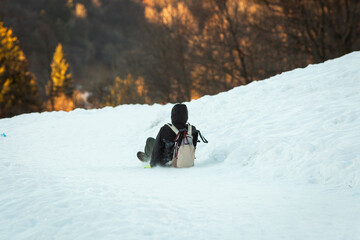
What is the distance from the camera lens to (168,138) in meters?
5.46

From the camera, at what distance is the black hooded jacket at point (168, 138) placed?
542 cm

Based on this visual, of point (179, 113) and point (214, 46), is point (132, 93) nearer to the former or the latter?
point (214, 46)

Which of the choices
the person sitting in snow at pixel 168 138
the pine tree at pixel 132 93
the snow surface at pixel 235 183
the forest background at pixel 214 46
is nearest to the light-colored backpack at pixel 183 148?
the person sitting in snow at pixel 168 138

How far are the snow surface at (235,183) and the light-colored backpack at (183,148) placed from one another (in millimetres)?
316

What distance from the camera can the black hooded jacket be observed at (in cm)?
542

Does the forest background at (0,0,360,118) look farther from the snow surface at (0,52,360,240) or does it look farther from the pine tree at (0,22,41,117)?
the snow surface at (0,52,360,240)

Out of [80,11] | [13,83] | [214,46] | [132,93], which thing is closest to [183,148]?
[214,46]

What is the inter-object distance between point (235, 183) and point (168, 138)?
168 centimetres

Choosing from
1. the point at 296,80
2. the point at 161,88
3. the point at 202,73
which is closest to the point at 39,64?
the point at 161,88

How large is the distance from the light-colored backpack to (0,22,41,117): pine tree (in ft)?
78.6

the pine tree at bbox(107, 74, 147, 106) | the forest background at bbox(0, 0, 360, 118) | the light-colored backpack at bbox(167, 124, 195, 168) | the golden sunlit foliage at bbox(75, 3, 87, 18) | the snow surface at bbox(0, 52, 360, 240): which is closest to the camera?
the snow surface at bbox(0, 52, 360, 240)

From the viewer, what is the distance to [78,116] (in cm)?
1331

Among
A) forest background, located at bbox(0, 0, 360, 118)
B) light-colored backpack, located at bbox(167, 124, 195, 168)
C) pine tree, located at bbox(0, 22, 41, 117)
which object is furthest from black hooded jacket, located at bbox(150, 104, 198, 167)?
pine tree, located at bbox(0, 22, 41, 117)

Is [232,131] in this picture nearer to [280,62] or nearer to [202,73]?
[280,62]
